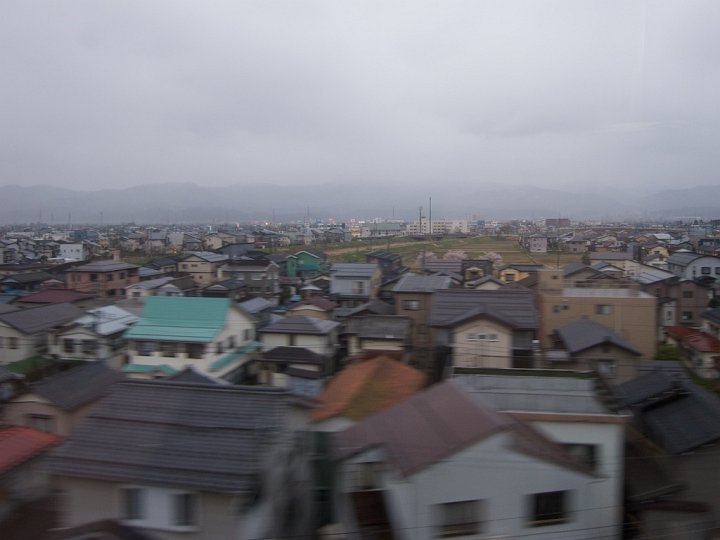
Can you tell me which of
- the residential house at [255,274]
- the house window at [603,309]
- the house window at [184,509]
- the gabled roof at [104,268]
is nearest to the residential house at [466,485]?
the house window at [184,509]

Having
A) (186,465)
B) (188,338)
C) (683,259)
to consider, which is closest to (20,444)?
(186,465)

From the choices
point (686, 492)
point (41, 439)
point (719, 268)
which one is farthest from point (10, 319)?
point (719, 268)

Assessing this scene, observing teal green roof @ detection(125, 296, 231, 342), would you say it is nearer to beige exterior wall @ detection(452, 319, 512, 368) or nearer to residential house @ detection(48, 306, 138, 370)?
residential house @ detection(48, 306, 138, 370)

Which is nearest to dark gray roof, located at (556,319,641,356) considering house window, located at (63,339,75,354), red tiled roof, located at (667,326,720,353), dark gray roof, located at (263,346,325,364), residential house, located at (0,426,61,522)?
red tiled roof, located at (667,326,720,353)

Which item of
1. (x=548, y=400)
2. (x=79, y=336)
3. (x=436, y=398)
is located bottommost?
(x=79, y=336)

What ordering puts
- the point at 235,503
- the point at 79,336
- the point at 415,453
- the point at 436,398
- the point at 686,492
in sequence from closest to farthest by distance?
1. the point at 235,503
2. the point at 415,453
3. the point at 436,398
4. the point at 686,492
5. the point at 79,336

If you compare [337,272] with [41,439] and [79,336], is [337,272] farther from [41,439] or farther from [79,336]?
[41,439]
